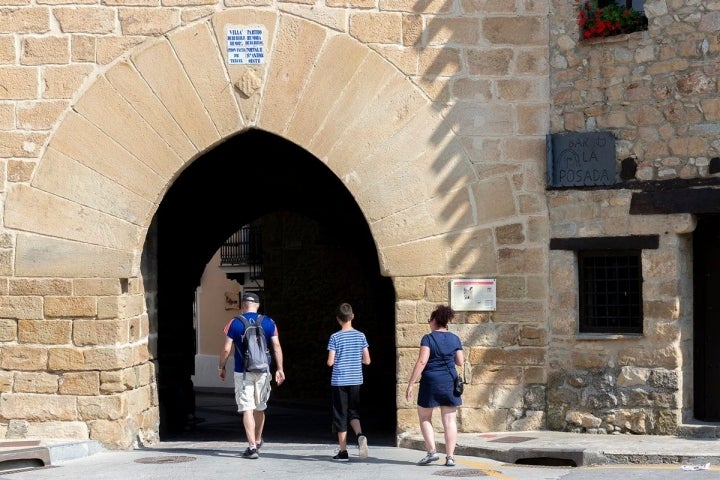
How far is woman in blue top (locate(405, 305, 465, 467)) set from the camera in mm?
9781

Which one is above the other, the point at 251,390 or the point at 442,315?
the point at 442,315

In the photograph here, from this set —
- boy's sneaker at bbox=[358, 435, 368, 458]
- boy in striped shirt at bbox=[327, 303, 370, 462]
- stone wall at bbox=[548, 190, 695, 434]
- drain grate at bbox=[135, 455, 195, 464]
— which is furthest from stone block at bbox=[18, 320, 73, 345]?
stone wall at bbox=[548, 190, 695, 434]

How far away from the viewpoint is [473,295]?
1120 centimetres

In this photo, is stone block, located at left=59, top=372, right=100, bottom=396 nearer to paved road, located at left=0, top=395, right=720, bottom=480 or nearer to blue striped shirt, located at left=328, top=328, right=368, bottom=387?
paved road, located at left=0, top=395, right=720, bottom=480

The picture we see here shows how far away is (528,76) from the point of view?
11.3m

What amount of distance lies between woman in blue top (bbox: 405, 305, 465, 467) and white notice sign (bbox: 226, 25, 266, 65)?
2.97 meters

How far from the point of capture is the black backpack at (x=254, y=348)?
1028 centimetres

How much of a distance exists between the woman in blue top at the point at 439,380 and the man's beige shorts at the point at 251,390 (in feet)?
4.28

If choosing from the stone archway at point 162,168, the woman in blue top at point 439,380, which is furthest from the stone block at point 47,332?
the woman in blue top at point 439,380

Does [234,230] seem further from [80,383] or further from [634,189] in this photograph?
[634,189]

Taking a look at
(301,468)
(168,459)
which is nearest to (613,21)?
(301,468)

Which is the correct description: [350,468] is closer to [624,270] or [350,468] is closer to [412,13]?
[624,270]

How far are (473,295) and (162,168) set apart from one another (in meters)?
2.90

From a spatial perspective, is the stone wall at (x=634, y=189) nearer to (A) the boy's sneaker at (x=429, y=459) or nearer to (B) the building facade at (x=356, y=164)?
(B) the building facade at (x=356, y=164)
